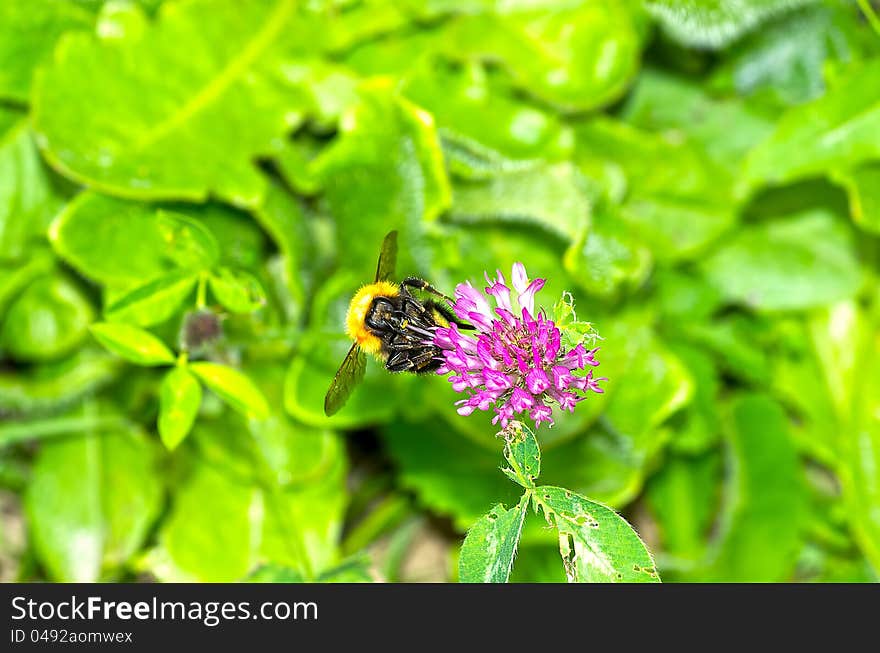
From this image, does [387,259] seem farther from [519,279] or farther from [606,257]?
[606,257]

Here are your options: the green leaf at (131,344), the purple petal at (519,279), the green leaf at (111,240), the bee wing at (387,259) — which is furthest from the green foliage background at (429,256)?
the purple petal at (519,279)

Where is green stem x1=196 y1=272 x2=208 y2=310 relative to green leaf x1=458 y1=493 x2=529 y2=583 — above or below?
above

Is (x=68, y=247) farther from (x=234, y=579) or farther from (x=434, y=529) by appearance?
(x=434, y=529)

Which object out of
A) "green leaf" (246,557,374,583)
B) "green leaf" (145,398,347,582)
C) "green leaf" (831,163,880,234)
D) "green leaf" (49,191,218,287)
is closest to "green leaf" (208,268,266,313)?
"green leaf" (49,191,218,287)

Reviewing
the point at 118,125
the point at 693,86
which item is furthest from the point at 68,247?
the point at 693,86

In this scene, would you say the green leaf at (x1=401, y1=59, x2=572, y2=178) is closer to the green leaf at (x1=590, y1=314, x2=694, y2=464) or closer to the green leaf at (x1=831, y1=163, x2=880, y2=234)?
the green leaf at (x1=590, y1=314, x2=694, y2=464)

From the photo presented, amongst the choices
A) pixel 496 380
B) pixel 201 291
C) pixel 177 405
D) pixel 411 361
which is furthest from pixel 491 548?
pixel 201 291

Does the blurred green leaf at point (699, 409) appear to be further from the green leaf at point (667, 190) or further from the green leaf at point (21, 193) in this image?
the green leaf at point (21, 193)
